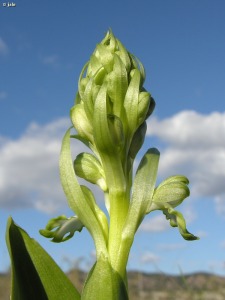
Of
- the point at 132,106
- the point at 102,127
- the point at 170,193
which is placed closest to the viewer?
the point at 102,127

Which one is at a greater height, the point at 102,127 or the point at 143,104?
the point at 143,104

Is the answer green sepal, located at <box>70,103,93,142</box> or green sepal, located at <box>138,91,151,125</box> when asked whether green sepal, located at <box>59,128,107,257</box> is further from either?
green sepal, located at <box>138,91,151,125</box>

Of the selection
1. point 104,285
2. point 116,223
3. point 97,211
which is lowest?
point 104,285

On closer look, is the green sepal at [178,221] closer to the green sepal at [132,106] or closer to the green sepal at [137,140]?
the green sepal at [137,140]

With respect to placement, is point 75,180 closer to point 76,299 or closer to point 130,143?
point 130,143

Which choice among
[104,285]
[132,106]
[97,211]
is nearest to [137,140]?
[132,106]

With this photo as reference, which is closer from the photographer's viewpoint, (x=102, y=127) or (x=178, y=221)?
(x=102, y=127)

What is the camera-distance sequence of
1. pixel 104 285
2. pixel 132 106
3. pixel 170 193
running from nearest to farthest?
pixel 104 285
pixel 132 106
pixel 170 193

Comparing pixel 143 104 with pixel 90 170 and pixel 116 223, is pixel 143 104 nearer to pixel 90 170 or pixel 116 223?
pixel 90 170

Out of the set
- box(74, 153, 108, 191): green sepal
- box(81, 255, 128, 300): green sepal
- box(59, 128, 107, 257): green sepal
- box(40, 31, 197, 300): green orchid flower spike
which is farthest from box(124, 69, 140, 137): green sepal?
box(81, 255, 128, 300): green sepal
